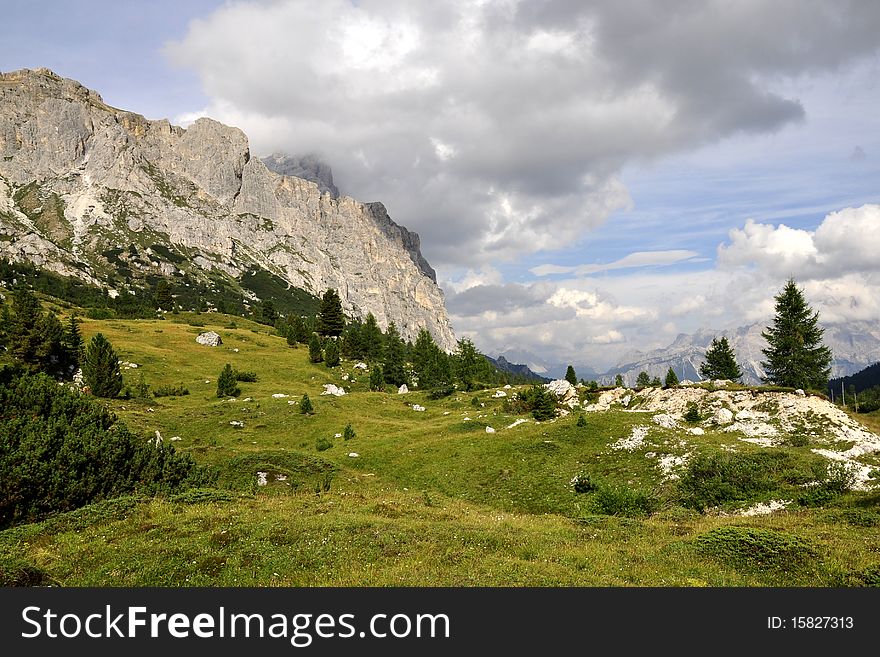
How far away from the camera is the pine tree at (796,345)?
7475 centimetres

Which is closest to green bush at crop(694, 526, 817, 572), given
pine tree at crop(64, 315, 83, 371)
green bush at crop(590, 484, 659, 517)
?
green bush at crop(590, 484, 659, 517)

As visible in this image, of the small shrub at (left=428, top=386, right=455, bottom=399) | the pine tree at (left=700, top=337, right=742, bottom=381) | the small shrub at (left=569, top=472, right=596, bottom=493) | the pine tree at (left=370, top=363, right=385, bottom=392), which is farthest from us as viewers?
the pine tree at (left=700, top=337, right=742, bottom=381)

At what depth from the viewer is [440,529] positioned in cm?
1834

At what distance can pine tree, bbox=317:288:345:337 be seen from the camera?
123 meters

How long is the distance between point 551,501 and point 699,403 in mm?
32769

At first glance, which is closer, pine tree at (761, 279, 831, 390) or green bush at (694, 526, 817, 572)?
green bush at (694, 526, 817, 572)

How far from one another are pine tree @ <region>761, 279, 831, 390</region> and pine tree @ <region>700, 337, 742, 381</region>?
37.7 feet

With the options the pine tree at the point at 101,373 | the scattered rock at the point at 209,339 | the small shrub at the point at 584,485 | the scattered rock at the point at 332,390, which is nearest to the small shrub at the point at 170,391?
the pine tree at the point at 101,373

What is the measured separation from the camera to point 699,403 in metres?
53.8

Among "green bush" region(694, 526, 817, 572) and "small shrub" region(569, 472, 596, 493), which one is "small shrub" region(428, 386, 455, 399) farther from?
"green bush" region(694, 526, 817, 572)

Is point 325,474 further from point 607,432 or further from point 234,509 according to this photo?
point 607,432

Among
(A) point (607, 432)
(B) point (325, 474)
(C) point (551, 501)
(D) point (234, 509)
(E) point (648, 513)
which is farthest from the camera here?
(A) point (607, 432)

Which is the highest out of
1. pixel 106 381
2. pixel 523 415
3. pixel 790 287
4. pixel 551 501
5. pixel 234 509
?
pixel 790 287
